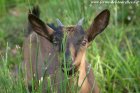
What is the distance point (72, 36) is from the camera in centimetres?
596

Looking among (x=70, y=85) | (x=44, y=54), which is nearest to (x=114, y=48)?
(x=44, y=54)

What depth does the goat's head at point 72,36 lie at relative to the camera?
5.73 m

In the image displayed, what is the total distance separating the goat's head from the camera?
5.73 m

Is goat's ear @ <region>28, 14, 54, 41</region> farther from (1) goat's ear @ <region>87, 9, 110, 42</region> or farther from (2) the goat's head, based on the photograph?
(1) goat's ear @ <region>87, 9, 110, 42</region>

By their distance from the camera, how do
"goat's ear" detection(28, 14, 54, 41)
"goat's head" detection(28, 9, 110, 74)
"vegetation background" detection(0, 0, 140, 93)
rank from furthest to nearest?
1. "vegetation background" detection(0, 0, 140, 93)
2. "goat's ear" detection(28, 14, 54, 41)
3. "goat's head" detection(28, 9, 110, 74)

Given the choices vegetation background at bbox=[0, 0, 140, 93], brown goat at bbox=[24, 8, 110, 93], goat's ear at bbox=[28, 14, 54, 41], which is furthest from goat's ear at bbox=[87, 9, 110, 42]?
vegetation background at bbox=[0, 0, 140, 93]

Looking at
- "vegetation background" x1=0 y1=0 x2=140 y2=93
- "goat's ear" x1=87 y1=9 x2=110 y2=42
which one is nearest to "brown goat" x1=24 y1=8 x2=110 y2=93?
"goat's ear" x1=87 y1=9 x2=110 y2=42

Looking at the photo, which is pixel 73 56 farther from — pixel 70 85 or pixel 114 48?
pixel 114 48

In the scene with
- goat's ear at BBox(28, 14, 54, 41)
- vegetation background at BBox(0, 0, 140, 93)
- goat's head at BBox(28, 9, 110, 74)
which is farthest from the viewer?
vegetation background at BBox(0, 0, 140, 93)

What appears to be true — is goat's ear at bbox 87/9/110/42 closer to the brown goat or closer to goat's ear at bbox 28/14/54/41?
the brown goat

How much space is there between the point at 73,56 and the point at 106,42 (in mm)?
2300

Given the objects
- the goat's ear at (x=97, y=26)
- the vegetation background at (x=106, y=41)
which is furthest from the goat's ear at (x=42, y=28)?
the goat's ear at (x=97, y=26)

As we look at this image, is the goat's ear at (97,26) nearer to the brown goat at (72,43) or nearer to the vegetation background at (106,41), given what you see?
the brown goat at (72,43)

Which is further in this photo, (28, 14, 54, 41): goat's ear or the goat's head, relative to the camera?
(28, 14, 54, 41): goat's ear
